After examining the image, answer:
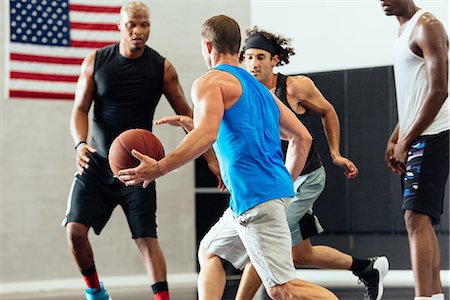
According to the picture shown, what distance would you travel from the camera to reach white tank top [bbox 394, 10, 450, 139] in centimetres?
419

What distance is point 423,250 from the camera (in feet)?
13.4

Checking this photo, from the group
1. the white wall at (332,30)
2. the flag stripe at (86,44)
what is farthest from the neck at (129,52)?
the white wall at (332,30)

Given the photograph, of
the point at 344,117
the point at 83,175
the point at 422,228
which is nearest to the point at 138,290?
the point at 344,117

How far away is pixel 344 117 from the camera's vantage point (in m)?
8.29

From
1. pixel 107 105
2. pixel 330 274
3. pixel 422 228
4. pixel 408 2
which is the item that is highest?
pixel 408 2

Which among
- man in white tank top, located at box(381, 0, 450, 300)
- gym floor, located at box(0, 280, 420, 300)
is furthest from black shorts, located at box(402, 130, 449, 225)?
gym floor, located at box(0, 280, 420, 300)

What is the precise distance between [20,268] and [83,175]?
3215mm

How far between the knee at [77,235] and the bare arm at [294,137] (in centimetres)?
163

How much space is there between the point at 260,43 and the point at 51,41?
3.30 meters

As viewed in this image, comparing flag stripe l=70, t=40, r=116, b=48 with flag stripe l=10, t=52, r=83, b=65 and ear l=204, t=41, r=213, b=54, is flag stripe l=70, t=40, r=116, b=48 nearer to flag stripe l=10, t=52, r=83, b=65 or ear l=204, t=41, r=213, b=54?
flag stripe l=10, t=52, r=83, b=65

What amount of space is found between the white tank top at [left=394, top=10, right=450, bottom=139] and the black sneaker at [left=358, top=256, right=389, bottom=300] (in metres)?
1.08

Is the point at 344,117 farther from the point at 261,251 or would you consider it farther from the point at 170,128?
the point at 261,251

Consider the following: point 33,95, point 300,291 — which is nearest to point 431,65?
point 300,291

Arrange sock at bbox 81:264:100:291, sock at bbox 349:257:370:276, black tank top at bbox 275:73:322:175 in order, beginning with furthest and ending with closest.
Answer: sock at bbox 349:257:370:276 < sock at bbox 81:264:100:291 < black tank top at bbox 275:73:322:175
